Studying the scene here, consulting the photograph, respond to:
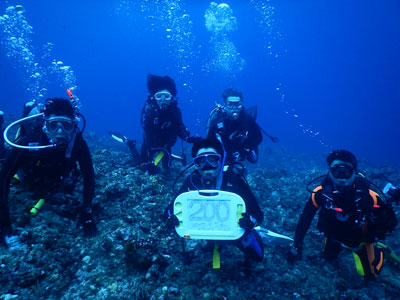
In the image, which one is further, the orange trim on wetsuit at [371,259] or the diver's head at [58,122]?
the orange trim on wetsuit at [371,259]

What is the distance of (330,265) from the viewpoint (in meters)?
4.43

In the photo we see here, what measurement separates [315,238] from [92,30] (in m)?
163

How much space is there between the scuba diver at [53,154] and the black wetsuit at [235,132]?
13.4 feet

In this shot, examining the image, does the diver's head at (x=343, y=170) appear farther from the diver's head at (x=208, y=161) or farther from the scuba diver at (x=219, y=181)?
the diver's head at (x=208, y=161)

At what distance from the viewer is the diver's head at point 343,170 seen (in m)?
3.55

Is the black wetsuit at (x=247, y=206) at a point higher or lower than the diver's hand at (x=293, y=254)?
higher

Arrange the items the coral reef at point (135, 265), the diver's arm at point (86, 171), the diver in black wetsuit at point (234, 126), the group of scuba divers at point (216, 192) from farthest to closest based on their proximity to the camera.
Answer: the diver in black wetsuit at point (234, 126) < the diver's arm at point (86, 171) < the group of scuba divers at point (216, 192) < the coral reef at point (135, 265)

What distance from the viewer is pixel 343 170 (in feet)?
11.7

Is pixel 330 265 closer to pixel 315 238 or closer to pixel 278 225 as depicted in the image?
pixel 315 238

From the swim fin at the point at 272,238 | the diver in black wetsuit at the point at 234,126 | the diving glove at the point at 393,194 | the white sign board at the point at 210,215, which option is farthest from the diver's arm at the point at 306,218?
the diver in black wetsuit at the point at 234,126

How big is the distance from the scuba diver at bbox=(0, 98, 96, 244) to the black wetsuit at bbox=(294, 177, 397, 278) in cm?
406

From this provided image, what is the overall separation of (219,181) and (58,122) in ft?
9.54

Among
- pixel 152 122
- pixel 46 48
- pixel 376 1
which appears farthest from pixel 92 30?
pixel 152 122

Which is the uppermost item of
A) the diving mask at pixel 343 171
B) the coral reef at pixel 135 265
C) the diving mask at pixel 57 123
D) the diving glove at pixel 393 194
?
the diving mask at pixel 57 123
